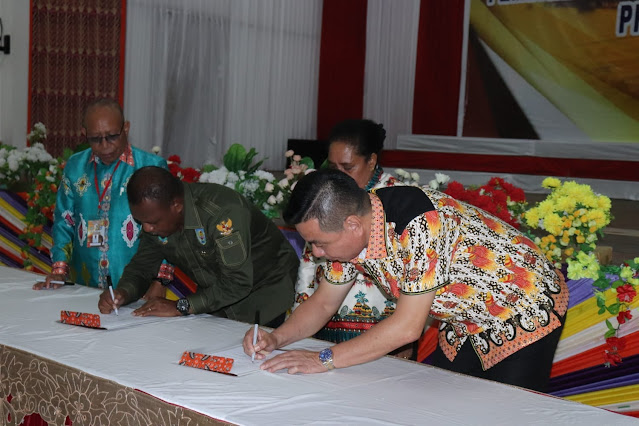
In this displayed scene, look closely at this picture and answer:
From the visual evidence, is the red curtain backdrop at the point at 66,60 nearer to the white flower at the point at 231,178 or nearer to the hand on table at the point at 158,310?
the white flower at the point at 231,178

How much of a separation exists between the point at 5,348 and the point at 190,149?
8449 millimetres

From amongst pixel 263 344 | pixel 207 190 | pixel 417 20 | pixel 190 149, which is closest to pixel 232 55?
pixel 190 149

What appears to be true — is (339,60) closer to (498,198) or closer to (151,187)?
(498,198)

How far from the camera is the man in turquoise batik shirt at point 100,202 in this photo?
9.39 ft

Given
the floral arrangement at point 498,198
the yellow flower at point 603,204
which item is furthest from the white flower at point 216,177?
the yellow flower at point 603,204

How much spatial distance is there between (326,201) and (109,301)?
1.07m

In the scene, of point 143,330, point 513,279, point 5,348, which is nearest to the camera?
point 513,279

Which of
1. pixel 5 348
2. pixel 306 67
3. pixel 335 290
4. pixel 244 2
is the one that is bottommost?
pixel 5 348

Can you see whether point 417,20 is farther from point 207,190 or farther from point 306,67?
point 207,190

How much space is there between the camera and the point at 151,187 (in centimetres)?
222

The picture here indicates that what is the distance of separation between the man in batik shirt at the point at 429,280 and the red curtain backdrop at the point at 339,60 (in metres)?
9.73

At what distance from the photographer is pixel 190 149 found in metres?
10.3

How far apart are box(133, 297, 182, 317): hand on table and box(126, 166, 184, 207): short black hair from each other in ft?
1.06

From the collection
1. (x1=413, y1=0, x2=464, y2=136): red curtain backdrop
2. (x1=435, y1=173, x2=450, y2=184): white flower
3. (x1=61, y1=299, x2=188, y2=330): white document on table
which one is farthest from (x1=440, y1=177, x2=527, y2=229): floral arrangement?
(x1=413, y1=0, x2=464, y2=136): red curtain backdrop
